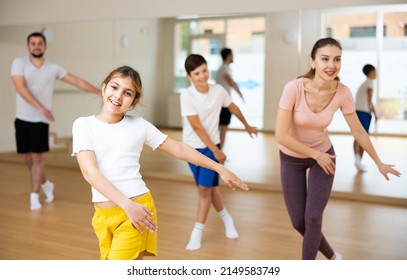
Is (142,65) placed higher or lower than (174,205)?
higher

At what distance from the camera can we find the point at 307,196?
9.86 ft

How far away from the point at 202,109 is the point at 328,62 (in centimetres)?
120

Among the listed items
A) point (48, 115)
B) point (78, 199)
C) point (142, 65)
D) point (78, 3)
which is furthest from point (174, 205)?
point (78, 3)

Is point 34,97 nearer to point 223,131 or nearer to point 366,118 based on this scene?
point 223,131

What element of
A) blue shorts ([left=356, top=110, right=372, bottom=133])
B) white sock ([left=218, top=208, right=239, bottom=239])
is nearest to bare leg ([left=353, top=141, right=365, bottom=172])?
blue shorts ([left=356, top=110, right=372, bottom=133])

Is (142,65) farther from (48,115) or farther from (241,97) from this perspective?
(48,115)

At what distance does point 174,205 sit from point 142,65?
8.02 ft

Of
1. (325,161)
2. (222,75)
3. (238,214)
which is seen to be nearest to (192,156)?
(325,161)

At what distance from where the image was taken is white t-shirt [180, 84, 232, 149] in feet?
12.6

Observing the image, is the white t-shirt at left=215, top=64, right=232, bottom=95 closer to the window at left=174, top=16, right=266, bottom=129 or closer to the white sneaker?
the window at left=174, top=16, right=266, bottom=129

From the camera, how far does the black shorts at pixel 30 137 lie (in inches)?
207

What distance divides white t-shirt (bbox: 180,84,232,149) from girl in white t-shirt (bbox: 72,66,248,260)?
144 cm

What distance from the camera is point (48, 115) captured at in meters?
4.87

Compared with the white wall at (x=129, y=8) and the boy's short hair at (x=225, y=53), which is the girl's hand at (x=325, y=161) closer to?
the white wall at (x=129, y=8)
